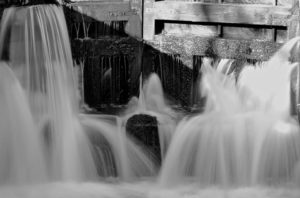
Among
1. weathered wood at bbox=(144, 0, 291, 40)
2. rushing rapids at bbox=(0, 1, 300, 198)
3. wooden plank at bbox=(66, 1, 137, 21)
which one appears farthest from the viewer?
wooden plank at bbox=(66, 1, 137, 21)

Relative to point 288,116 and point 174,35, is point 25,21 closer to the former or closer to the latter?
point 174,35

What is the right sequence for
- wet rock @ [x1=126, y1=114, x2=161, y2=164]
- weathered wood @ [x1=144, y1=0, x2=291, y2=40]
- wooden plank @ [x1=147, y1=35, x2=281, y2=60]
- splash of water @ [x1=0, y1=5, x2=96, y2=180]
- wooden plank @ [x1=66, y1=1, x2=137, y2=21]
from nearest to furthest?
splash of water @ [x1=0, y1=5, x2=96, y2=180] < wet rock @ [x1=126, y1=114, x2=161, y2=164] < wooden plank @ [x1=147, y1=35, x2=281, y2=60] < weathered wood @ [x1=144, y1=0, x2=291, y2=40] < wooden plank @ [x1=66, y1=1, x2=137, y2=21]

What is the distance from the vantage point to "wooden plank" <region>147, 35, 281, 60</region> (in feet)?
31.7

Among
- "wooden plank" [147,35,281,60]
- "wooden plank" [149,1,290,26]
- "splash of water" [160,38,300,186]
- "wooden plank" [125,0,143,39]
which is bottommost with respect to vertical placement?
"splash of water" [160,38,300,186]

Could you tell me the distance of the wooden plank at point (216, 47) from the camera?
31.7ft

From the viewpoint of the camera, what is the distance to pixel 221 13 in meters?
10.1

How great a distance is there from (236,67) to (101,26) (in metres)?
2.46

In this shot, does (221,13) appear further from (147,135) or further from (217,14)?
(147,135)

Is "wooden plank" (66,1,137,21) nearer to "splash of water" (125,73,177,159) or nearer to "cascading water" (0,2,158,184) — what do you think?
"cascading water" (0,2,158,184)

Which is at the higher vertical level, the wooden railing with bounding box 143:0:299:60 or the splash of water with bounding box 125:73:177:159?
the wooden railing with bounding box 143:0:299:60

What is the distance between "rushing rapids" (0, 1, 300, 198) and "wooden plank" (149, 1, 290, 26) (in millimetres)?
707

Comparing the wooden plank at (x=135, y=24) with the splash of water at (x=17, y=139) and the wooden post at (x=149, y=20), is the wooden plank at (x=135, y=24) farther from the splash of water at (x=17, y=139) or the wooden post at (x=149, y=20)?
the splash of water at (x=17, y=139)

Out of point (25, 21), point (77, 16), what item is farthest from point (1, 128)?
point (77, 16)

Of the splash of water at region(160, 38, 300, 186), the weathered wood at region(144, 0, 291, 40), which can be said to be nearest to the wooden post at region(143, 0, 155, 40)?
the weathered wood at region(144, 0, 291, 40)
